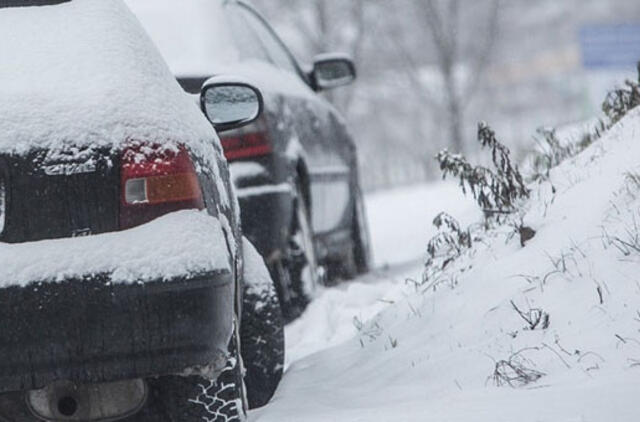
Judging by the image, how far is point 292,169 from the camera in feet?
18.9

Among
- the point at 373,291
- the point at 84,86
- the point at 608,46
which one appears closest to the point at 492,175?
the point at 373,291

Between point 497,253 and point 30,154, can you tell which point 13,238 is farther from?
point 497,253

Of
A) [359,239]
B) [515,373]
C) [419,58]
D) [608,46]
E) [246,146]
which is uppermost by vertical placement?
[419,58]

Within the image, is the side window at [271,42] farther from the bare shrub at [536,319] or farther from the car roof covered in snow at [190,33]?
the bare shrub at [536,319]

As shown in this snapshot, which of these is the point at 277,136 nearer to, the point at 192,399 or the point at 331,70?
the point at 331,70

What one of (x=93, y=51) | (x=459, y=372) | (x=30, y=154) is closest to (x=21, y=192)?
(x=30, y=154)

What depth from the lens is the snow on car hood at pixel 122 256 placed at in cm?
292

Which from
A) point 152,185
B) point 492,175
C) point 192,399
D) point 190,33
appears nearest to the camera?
point 152,185

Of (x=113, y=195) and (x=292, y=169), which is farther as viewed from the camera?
(x=292, y=169)

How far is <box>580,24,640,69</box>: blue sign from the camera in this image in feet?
69.3

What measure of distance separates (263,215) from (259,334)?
1.17 metres

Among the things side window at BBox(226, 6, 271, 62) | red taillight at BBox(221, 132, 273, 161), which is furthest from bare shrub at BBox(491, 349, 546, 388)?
side window at BBox(226, 6, 271, 62)

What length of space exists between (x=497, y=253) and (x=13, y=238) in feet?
7.80

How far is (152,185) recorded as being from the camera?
10.1 ft
